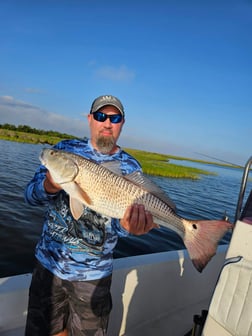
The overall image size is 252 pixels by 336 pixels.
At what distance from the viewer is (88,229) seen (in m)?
2.41

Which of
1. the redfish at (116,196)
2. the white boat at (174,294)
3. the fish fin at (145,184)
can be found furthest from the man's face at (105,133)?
the white boat at (174,294)

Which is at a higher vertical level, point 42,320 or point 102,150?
point 102,150

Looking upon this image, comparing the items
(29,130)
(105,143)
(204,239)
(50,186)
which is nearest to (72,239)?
(50,186)

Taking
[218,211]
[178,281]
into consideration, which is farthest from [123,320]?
[218,211]

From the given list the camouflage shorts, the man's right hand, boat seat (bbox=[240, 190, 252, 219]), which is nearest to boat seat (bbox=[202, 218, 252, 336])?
boat seat (bbox=[240, 190, 252, 219])

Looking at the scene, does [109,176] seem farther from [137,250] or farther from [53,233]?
[137,250]

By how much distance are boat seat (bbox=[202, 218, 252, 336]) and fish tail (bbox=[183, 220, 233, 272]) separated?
0.70 feet

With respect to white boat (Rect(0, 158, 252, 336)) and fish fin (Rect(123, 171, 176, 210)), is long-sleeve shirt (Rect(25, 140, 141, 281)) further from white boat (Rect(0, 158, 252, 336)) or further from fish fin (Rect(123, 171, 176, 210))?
white boat (Rect(0, 158, 252, 336))

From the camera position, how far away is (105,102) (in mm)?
2650

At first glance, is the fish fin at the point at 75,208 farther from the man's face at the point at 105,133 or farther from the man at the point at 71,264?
the man's face at the point at 105,133

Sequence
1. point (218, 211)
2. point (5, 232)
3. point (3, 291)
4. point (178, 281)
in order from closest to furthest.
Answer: point (3, 291), point (178, 281), point (5, 232), point (218, 211)

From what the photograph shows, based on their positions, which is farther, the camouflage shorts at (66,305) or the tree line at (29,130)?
the tree line at (29,130)

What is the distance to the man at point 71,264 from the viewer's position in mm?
2328

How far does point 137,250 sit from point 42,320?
5900 millimetres
